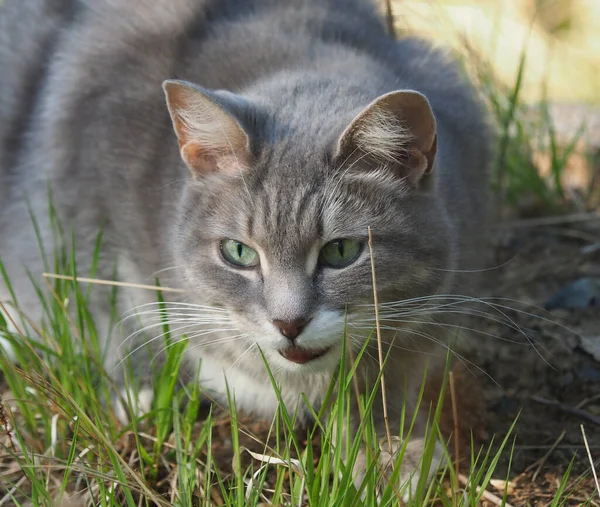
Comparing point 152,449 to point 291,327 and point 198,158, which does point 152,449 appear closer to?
point 291,327

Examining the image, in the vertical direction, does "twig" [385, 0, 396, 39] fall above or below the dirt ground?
above

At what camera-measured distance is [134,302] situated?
2207 millimetres

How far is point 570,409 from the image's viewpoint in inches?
81.4

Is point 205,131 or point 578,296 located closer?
point 205,131

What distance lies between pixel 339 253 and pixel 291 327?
0.20 metres

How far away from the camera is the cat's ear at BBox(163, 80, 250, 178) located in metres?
1.67

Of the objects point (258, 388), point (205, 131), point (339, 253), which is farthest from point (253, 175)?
point (258, 388)

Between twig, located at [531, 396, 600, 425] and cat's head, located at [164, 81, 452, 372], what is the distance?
1.78 ft

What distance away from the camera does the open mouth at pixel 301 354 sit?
1.68 metres

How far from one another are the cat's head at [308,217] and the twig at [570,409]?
1.78 feet

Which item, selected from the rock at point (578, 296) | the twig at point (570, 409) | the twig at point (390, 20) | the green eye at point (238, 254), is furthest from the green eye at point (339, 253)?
the rock at point (578, 296)

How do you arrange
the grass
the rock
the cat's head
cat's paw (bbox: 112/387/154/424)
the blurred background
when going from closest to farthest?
1. the grass
2. the cat's head
3. cat's paw (bbox: 112/387/154/424)
4. the rock
5. the blurred background

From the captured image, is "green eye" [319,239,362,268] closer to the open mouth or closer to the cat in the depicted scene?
the cat

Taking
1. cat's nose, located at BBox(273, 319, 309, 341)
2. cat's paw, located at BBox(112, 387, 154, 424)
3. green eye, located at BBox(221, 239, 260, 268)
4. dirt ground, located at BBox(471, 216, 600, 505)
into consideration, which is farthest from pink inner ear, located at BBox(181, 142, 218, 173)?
dirt ground, located at BBox(471, 216, 600, 505)
